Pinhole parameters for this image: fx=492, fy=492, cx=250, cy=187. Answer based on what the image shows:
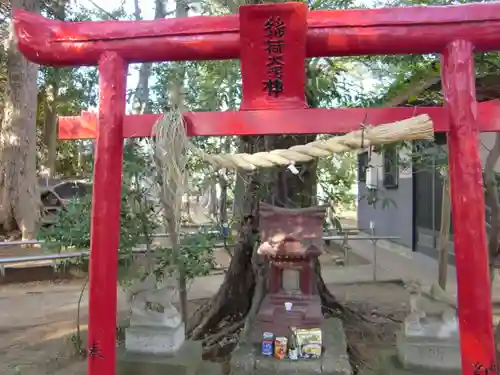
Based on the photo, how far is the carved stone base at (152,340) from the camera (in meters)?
3.72

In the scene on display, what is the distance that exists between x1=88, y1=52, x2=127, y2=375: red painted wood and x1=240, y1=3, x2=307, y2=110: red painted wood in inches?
29.9

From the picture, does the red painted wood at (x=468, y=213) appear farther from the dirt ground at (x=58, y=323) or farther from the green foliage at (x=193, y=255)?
the dirt ground at (x=58, y=323)

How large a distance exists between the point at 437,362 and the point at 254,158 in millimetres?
2054

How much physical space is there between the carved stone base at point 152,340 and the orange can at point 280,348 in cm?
77

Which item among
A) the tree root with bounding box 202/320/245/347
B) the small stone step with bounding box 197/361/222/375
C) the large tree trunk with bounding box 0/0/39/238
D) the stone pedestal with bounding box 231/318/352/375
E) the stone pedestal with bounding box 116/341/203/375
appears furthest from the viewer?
the large tree trunk with bounding box 0/0/39/238

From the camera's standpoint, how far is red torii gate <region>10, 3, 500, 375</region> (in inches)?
101

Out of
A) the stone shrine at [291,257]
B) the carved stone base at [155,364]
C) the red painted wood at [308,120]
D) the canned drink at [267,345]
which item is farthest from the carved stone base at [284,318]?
the red painted wood at [308,120]

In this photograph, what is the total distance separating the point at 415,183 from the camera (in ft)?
38.7

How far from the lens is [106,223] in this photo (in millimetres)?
2797

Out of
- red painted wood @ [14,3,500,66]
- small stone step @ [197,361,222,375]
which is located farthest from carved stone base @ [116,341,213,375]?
red painted wood @ [14,3,500,66]

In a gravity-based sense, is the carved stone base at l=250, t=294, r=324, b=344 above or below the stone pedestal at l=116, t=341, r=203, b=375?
above

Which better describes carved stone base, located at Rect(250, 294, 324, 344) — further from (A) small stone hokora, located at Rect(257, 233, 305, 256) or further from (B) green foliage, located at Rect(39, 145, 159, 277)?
(B) green foliage, located at Rect(39, 145, 159, 277)

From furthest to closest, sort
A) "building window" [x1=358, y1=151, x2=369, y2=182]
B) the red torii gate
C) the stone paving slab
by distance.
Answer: "building window" [x1=358, y1=151, x2=369, y2=182]
the stone paving slab
the red torii gate

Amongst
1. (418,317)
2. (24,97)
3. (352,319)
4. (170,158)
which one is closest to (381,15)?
(170,158)
